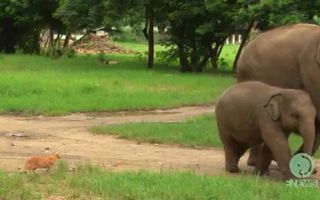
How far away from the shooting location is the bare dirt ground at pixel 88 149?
414 inches

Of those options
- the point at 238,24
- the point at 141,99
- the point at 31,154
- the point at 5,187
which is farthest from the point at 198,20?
the point at 5,187

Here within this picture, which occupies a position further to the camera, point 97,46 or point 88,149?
point 97,46

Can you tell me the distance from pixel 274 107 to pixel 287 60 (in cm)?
109

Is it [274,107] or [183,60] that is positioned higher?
[274,107]

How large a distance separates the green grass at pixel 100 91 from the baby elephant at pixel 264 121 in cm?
805

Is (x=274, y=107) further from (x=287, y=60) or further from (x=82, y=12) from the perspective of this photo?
(x=82, y=12)

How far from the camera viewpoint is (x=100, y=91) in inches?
854

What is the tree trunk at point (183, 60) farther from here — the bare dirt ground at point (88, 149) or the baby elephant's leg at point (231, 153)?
the baby elephant's leg at point (231, 153)

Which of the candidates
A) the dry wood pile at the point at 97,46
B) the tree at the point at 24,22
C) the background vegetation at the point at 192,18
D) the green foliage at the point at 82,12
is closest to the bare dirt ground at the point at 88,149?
the background vegetation at the point at 192,18

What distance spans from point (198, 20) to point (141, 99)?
1204 cm

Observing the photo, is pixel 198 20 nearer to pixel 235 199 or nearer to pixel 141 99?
pixel 141 99

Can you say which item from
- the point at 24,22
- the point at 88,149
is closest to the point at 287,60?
the point at 88,149

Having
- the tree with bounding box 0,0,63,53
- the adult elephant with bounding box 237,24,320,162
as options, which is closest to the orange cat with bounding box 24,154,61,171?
the adult elephant with bounding box 237,24,320,162

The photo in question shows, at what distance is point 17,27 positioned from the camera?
45031 millimetres
